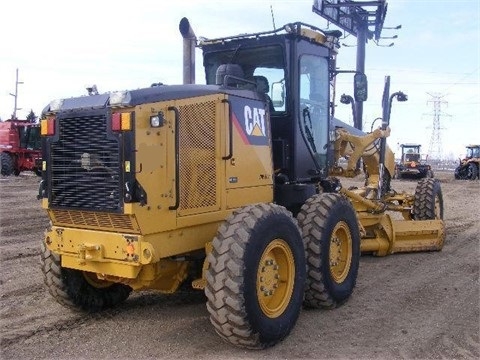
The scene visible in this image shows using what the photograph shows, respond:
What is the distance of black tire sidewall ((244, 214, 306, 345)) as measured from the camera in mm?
4293

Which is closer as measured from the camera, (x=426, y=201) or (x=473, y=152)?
(x=426, y=201)

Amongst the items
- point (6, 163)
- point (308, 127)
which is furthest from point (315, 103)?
point (6, 163)

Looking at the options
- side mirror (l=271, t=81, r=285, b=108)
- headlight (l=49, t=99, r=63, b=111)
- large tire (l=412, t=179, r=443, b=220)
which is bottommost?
large tire (l=412, t=179, r=443, b=220)

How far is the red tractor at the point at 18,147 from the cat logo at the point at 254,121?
20.2 meters

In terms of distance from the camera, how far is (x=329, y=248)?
18.2ft

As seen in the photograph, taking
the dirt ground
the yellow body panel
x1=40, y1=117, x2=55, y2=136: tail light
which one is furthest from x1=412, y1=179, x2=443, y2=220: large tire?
x1=40, y1=117, x2=55, y2=136: tail light

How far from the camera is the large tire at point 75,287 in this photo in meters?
5.08

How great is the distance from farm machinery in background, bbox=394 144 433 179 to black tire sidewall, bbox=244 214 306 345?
2564 centimetres

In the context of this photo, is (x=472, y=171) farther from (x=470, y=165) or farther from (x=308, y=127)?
(x=308, y=127)

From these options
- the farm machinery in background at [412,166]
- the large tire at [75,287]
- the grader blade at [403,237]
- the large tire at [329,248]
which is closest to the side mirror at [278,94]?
the large tire at [329,248]

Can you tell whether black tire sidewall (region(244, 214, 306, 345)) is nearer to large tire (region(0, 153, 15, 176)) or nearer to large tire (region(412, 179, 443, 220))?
large tire (region(412, 179, 443, 220))

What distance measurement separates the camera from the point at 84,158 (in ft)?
14.4

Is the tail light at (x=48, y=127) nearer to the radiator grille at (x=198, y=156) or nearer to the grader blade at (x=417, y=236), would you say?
the radiator grille at (x=198, y=156)

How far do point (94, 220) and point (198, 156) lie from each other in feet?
3.32
